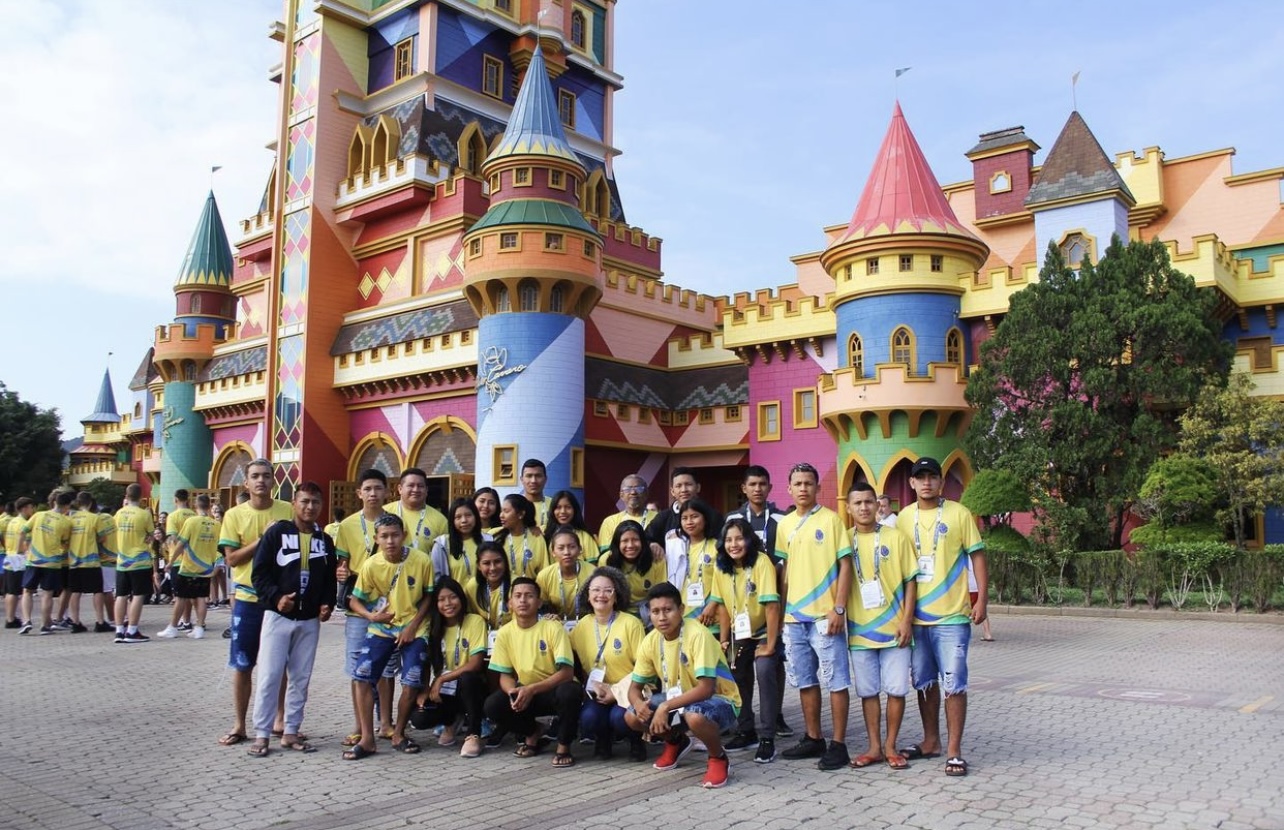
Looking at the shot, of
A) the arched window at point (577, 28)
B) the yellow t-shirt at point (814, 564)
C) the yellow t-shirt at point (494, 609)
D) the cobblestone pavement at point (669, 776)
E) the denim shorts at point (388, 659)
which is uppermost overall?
the arched window at point (577, 28)

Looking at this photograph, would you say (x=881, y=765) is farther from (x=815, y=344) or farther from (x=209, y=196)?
(x=209, y=196)

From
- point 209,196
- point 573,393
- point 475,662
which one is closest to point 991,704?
point 475,662

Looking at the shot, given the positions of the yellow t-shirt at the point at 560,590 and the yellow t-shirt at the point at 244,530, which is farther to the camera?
the yellow t-shirt at the point at 560,590

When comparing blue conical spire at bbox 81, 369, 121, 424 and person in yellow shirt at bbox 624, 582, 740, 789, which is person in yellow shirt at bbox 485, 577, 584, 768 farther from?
blue conical spire at bbox 81, 369, 121, 424

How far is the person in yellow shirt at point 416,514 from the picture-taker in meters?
7.82

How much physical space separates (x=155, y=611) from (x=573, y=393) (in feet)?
35.4

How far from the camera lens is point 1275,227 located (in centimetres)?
2566

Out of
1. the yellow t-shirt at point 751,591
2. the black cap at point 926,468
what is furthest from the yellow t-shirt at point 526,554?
the black cap at point 926,468

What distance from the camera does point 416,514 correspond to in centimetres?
790

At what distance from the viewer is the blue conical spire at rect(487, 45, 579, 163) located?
86.4 ft

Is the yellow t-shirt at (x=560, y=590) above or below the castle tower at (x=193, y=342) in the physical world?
below

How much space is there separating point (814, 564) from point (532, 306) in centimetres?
1956

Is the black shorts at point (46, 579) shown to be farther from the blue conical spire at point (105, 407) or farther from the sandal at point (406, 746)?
the blue conical spire at point (105, 407)

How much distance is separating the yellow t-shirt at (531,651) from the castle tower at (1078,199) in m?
20.4
